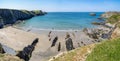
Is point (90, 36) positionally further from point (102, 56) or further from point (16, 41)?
point (102, 56)

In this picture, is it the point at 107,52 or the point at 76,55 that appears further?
the point at 76,55

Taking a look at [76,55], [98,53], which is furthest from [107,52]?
[76,55]

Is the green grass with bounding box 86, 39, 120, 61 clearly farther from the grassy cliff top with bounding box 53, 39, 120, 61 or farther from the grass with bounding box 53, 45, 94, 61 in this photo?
the grass with bounding box 53, 45, 94, 61

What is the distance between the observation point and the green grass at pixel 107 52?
1723cm

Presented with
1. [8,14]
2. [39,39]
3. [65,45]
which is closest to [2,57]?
[65,45]

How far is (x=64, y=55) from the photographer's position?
67.3 feet

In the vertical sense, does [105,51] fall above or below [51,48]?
above

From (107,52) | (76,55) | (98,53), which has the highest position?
(107,52)

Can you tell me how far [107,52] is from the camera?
17688 mm

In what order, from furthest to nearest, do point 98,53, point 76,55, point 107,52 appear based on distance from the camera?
point 76,55
point 98,53
point 107,52

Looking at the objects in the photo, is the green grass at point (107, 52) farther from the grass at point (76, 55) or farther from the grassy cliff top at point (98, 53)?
the grass at point (76, 55)

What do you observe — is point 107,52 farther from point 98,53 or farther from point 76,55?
point 76,55

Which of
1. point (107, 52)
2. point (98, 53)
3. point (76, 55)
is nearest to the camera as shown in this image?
point (107, 52)

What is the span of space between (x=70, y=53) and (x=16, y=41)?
53.1m
